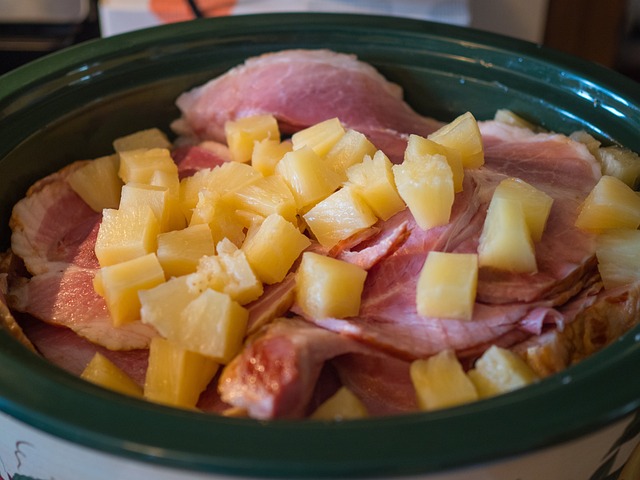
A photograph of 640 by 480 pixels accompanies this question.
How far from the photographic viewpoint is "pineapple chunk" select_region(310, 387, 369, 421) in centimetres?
84

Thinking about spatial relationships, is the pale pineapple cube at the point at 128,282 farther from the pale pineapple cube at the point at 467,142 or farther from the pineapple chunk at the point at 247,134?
the pale pineapple cube at the point at 467,142

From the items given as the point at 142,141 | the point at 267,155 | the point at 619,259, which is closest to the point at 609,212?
the point at 619,259

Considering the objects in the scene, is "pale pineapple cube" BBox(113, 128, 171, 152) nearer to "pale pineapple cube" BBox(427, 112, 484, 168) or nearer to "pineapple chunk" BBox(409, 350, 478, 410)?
"pale pineapple cube" BBox(427, 112, 484, 168)

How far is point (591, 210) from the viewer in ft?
3.47

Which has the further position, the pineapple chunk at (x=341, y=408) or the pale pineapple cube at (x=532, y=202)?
the pale pineapple cube at (x=532, y=202)

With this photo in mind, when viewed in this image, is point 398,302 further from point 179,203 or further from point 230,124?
point 230,124

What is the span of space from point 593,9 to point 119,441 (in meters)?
2.53

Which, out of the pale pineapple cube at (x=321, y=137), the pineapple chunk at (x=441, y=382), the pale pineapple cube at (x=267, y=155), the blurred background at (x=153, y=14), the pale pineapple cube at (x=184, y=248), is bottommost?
the pineapple chunk at (x=441, y=382)

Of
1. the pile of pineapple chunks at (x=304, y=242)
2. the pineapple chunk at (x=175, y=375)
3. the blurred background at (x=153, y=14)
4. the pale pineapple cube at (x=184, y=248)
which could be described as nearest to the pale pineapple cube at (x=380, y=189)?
the pile of pineapple chunks at (x=304, y=242)

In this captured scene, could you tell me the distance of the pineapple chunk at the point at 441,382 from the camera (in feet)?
2.70

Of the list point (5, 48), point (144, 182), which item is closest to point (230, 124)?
point (144, 182)

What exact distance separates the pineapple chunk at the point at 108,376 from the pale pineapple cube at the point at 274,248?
219 millimetres

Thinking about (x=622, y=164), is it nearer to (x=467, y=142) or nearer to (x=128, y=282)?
(x=467, y=142)

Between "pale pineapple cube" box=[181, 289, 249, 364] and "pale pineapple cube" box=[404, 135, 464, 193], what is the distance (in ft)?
1.13
